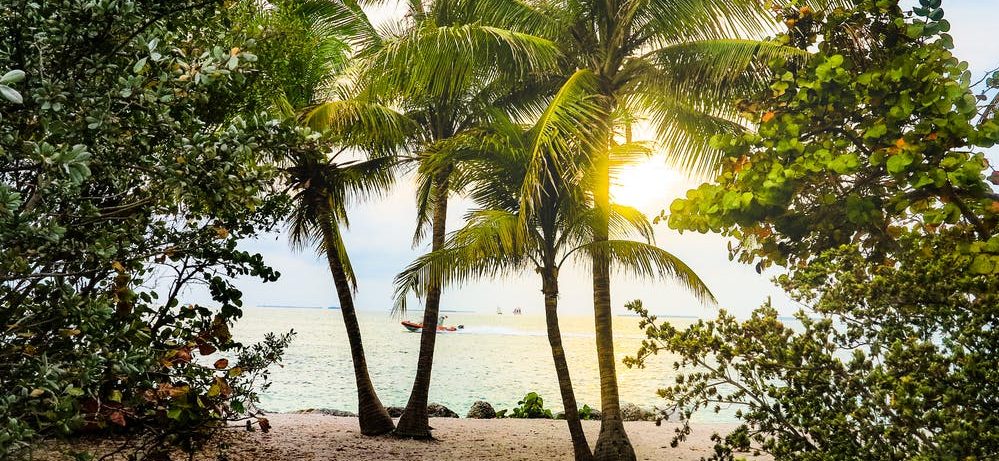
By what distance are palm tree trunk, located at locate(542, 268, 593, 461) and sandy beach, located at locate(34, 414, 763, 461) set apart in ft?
1.86

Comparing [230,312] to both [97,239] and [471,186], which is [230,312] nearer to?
[97,239]

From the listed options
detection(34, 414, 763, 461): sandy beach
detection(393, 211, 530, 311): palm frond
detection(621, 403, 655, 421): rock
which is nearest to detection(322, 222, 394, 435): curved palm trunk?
detection(34, 414, 763, 461): sandy beach

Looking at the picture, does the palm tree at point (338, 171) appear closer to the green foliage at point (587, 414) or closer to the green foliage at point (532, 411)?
the green foliage at point (532, 411)

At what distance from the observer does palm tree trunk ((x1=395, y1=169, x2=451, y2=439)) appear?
8984 millimetres

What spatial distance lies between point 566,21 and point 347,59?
4.15 metres

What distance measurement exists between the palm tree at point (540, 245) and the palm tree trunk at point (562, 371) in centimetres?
1

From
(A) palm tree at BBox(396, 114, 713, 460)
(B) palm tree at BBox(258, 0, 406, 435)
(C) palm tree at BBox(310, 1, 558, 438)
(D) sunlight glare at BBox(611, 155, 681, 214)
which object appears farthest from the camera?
(B) palm tree at BBox(258, 0, 406, 435)

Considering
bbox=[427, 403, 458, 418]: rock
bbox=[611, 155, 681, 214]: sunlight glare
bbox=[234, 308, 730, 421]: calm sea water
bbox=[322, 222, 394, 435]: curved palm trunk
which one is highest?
bbox=[611, 155, 681, 214]: sunlight glare

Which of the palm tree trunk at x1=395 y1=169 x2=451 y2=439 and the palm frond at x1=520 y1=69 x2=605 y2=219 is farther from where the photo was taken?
the palm tree trunk at x1=395 y1=169 x2=451 y2=439

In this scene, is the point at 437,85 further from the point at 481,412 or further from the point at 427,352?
the point at 481,412

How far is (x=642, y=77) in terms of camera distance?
24.8 ft

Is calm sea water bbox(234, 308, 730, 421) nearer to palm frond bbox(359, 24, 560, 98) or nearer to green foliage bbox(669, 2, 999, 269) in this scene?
palm frond bbox(359, 24, 560, 98)

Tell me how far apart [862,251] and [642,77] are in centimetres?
442

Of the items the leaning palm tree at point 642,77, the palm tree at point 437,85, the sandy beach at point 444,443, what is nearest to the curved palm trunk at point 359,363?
the sandy beach at point 444,443
